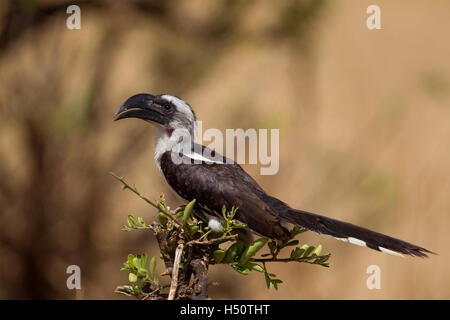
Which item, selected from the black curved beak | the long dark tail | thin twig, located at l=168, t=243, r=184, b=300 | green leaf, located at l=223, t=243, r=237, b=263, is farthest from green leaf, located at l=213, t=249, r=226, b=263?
the black curved beak

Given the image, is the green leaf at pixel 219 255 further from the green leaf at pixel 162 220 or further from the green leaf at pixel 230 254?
the green leaf at pixel 162 220

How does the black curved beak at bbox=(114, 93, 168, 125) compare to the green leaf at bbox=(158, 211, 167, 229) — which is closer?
the green leaf at bbox=(158, 211, 167, 229)

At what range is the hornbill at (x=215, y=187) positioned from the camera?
2.23m

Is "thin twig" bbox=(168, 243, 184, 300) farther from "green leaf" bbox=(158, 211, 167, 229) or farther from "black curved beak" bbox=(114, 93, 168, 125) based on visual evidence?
"black curved beak" bbox=(114, 93, 168, 125)

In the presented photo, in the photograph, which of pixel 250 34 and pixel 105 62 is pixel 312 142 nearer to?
pixel 250 34

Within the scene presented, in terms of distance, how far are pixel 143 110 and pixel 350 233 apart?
44.5 inches

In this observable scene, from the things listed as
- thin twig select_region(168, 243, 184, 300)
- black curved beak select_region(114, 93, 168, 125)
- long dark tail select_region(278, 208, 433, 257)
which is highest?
black curved beak select_region(114, 93, 168, 125)

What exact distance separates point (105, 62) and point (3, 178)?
5.04 feet

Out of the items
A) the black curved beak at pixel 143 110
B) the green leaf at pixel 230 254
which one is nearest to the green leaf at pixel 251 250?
the green leaf at pixel 230 254

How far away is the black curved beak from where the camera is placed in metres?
2.52

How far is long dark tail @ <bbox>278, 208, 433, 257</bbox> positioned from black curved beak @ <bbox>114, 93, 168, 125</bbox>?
77cm

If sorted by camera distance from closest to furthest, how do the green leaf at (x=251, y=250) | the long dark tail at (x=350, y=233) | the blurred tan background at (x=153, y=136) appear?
the green leaf at (x=251, y=250)
the long dark tail at (x=350, y=233)
the blurred tan background at (x=153, y=136)

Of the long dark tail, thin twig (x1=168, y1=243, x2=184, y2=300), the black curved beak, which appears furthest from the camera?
the black curved beak

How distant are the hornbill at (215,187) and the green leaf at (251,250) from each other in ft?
0.81
